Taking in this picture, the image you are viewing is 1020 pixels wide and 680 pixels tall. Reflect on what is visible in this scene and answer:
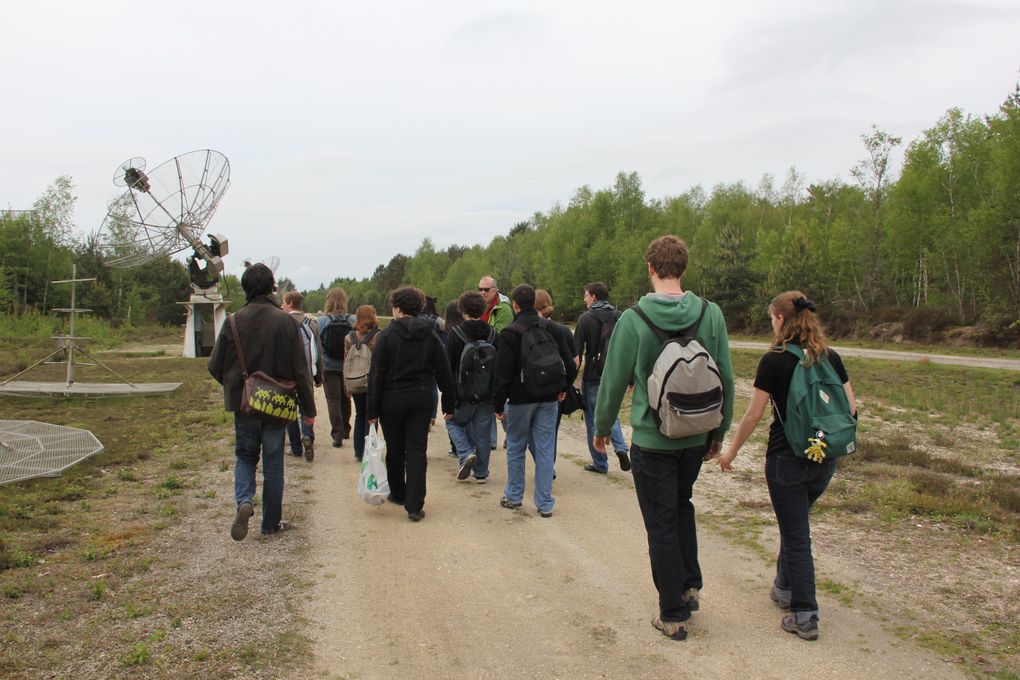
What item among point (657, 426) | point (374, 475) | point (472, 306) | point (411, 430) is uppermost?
point (472, 306)

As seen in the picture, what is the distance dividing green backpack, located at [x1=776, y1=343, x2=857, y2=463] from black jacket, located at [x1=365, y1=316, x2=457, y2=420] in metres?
3.36

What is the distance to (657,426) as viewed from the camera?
386 centimetres

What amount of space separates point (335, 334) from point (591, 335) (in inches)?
134

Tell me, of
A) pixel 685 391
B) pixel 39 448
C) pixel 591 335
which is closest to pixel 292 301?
pixel 39 448

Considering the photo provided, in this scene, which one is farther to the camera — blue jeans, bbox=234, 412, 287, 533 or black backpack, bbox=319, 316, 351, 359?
black backpack, bbox=319, 316, 351, 359

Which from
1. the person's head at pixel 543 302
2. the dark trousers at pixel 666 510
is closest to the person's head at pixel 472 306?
the person's head at pixel 543 302

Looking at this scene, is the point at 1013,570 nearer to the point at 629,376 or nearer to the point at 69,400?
the point at 629,376

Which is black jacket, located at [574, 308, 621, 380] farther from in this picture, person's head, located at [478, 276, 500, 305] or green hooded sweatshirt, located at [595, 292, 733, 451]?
green hooded sweatshirt, located at [595, 292, 733, 451]

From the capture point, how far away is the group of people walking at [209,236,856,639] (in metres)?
3.91

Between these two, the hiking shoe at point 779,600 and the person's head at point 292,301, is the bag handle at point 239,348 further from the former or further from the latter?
the hiking shoe at point 779,600

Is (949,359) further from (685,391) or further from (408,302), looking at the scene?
(685,391)

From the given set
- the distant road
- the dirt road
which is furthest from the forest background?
the dirt road

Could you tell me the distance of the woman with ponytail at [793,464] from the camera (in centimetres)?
388

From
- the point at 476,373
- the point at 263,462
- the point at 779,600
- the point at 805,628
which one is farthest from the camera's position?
the point at 476,373
